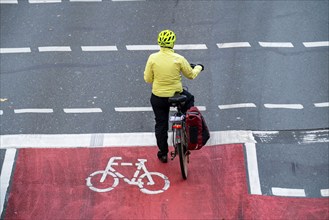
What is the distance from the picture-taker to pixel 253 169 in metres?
11.8

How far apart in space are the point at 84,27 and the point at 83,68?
145cm

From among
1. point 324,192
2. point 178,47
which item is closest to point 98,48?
point 178,47

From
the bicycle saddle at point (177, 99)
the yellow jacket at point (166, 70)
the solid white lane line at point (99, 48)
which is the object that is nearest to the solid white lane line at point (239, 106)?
the yellow jacket at point (166, 70)

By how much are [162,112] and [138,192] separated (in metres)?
1.24

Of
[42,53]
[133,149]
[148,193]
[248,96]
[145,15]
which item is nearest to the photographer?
[148,193]

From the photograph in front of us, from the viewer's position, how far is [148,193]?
446 inches

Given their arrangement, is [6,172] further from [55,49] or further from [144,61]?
[144,61]

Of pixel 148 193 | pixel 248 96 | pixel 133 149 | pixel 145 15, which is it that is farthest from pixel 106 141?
pixel 145 15

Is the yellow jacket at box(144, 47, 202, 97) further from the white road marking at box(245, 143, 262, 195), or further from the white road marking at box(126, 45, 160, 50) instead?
the white road marking at box(126, 45, 160, 50)

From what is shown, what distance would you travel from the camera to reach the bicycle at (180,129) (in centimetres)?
1095

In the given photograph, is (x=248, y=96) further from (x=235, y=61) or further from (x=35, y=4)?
(x=35, y=4)

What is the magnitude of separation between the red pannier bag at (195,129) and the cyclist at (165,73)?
0.42 meters

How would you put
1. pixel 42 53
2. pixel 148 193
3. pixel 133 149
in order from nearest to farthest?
pixel 148 193 → pixel 133 149 → pixel 42 53

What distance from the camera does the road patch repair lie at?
11.0 meters
